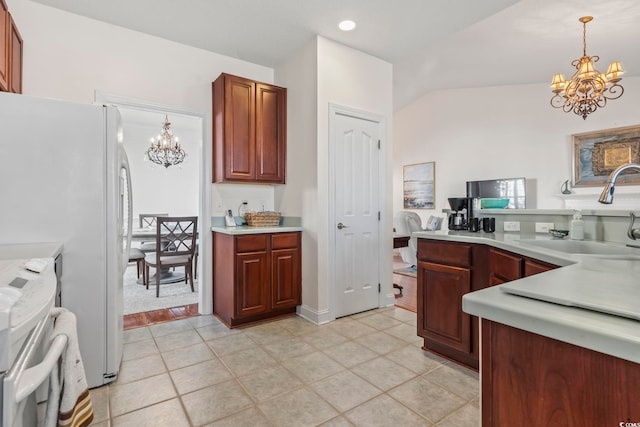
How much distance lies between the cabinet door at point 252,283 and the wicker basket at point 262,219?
39cm

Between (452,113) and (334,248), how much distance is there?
5.24 m

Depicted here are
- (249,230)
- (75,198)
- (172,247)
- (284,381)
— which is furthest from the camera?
(172,247)

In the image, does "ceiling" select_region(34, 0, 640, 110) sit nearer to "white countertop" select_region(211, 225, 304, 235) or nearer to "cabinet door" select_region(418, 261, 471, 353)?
"white countertop" select_region(211, 225, 304, 235)

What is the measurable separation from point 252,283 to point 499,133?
5704 millimetres

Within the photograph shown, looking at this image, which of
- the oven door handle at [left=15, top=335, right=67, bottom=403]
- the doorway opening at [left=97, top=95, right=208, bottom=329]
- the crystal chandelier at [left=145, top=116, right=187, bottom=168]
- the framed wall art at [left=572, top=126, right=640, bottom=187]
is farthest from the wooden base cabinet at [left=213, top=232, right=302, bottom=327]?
the framed wall art at [left=572, top=126, right=640, bottom=187]

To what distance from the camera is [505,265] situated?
5.92 feet

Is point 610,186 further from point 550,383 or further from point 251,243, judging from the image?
point 251,243

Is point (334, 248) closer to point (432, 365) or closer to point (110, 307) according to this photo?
point (432, 365)

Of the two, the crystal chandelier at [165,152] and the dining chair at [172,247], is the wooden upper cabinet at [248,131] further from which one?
the crystal chandelier at [165,152]

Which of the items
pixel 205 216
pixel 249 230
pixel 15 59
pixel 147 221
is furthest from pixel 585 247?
pixel 147 221

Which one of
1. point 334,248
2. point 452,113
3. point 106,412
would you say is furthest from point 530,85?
point 106,412

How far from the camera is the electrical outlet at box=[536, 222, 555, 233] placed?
87.7 inches

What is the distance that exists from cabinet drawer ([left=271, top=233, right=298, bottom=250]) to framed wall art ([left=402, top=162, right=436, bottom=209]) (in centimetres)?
482

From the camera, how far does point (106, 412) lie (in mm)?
1727
